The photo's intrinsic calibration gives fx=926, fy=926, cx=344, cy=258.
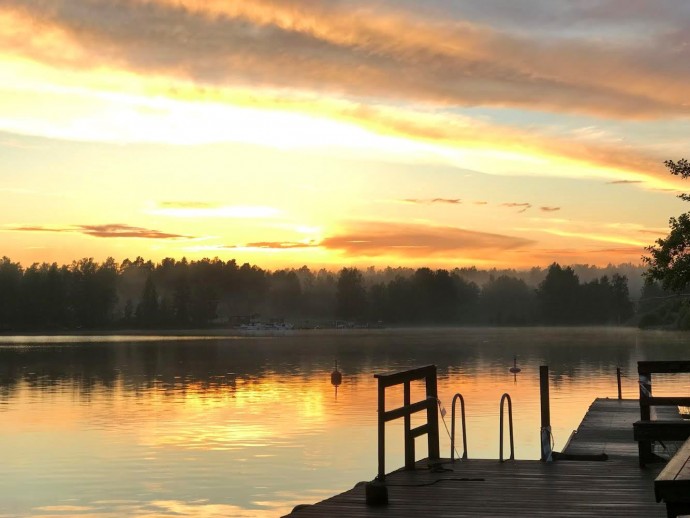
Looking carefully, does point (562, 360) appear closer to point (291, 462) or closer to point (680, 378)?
point (680, 378)

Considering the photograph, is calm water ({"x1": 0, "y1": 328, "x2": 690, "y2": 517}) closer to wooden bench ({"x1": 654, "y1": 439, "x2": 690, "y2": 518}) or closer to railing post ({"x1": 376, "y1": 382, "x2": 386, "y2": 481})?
railing post ({"x1": 376, "y1": 382, "x2": 386, "y2": 481})

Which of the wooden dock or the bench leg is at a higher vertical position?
the bench leg

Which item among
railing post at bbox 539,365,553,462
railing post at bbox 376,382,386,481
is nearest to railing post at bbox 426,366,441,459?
railing post at bbox 539,365,553,462

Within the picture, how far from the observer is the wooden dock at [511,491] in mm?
14156

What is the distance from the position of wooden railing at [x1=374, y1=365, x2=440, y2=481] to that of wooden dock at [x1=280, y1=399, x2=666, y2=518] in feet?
1.52

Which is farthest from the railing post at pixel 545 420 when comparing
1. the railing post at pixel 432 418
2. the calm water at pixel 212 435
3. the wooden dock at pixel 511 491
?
the calm water at pixel 212 435

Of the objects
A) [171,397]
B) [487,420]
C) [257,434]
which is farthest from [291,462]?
[171,397]

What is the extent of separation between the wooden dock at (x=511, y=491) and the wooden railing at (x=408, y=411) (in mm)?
464

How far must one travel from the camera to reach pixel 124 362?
352ft

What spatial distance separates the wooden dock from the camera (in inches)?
557

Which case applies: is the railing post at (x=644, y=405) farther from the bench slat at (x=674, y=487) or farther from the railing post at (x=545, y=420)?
the bench slat at (x=674, y=487)

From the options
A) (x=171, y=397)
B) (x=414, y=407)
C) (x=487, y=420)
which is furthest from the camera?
(x=171, y=397)

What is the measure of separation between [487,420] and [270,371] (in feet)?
152

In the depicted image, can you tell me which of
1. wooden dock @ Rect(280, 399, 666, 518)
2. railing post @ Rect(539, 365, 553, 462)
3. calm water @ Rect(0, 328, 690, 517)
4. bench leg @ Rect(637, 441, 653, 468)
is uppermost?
railing post @ Rect(539, 365, 553, 462)
